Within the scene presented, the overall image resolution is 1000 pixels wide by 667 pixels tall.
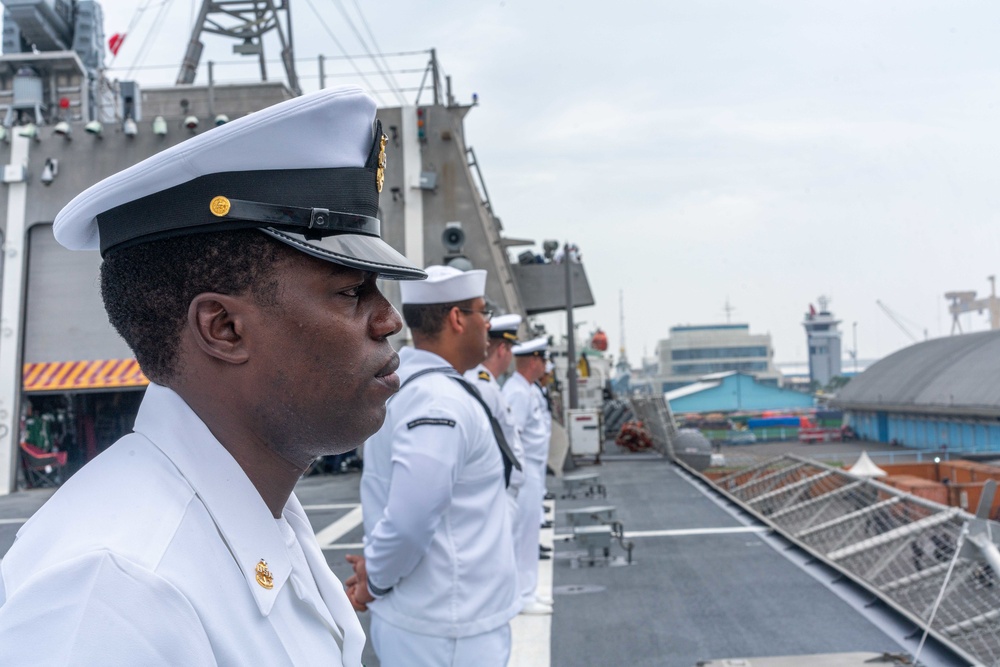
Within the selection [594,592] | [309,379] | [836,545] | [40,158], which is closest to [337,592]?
[309,379]

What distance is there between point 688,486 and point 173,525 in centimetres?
1247

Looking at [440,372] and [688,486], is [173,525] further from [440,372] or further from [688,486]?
[688,486]

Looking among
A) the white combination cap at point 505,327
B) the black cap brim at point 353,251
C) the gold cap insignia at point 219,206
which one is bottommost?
the black cap brim at point 353,251

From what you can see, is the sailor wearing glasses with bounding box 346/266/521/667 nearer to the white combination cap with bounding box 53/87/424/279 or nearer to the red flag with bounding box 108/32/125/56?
the white combination cap with bounding box 53/87/424/279

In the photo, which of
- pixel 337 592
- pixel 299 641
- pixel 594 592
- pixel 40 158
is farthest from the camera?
pixel 40 158

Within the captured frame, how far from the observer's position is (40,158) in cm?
1543

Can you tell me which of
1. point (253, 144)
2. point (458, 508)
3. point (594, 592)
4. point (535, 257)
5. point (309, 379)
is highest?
point (535, 257)

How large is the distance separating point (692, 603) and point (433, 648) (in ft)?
12.1

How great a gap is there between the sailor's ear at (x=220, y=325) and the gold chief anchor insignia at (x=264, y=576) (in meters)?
0.23

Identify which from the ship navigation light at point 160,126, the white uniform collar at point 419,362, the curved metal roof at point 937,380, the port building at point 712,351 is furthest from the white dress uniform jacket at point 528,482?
the port building at point 712,351

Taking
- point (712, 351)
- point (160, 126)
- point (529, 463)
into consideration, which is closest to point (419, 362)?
point (529, 463)

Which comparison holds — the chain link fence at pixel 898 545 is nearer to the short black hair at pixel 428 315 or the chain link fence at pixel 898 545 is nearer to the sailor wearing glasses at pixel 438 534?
the sailor wearing glasses at pixel 438 534

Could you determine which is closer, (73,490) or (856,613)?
(73,490)

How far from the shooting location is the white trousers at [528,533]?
20.6ft
